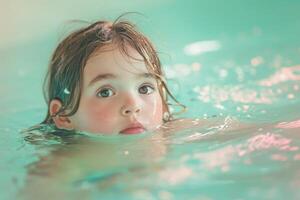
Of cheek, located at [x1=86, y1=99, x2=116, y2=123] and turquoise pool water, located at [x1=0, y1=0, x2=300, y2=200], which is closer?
turquoise pool water, located at [x1=0, y1=0, x2=300, y2=200]

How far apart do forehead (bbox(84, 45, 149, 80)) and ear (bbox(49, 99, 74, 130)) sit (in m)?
0.12

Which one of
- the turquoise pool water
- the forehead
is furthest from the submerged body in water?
the forehead

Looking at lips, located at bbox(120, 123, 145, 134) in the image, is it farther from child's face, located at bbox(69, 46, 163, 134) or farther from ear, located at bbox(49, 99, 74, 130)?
ear, located at bbox(49, 99, 74, 130)

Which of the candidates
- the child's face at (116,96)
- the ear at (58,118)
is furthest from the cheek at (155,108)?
the ear at (58,118)

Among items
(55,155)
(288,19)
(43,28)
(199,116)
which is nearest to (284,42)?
(288,19)

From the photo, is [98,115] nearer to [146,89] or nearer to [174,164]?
[146,89]

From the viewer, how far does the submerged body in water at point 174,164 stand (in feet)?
3.53

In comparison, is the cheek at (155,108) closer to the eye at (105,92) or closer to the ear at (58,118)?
the eye at (105,92)

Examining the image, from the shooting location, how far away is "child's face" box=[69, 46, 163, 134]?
1384 mm

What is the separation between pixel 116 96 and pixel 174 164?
0.85ft

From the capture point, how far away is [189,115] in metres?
1.80

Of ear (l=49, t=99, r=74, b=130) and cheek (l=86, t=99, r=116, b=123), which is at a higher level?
ear (l=49, t=99, r=74, b=130)

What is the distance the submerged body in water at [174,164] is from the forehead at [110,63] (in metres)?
0.14

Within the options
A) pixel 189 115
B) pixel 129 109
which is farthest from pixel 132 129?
pixel 189 115
